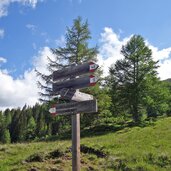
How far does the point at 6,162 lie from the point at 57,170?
366cm

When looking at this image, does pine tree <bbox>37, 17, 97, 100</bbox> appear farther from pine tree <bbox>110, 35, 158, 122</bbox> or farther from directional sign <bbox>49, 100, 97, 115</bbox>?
directional sign <bbox>49, 100, 97, 115</bbox>

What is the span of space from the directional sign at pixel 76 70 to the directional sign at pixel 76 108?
0.78 meters

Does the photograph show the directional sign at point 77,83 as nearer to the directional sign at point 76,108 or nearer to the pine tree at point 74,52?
the directional sign at point 76,108

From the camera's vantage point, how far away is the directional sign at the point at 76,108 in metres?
7.75

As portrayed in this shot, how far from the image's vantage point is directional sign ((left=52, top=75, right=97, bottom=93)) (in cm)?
768

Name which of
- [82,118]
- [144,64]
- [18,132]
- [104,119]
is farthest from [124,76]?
[18,132]

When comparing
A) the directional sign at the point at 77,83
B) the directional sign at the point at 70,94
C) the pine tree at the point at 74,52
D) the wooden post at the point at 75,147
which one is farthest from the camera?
the pine tree at the point at 74,52

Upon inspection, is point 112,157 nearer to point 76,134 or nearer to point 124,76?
point 76,134

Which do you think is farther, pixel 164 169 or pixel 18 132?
pixel 18 132

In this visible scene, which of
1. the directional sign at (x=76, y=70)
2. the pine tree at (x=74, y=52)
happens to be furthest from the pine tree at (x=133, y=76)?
the directional sign at (x=76, y=70)

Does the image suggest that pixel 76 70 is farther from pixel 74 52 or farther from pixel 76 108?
pixel 74 52

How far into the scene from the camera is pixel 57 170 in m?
11.1

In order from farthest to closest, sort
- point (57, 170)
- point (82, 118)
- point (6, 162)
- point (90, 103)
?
1. point (82, 118)
2. point (6, 162)
3. point (57, 170)
4. point (90, 103)

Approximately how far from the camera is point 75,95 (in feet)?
26.4
